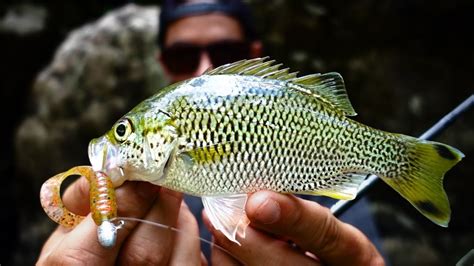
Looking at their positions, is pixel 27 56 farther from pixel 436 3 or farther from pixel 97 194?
pixel 97 194

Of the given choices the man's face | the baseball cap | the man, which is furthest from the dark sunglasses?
the man

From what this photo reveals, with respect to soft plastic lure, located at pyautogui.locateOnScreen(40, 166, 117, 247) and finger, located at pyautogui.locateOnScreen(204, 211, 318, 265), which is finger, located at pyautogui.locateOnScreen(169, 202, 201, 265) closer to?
finger, located at pyautogui.locateOnScreen(204, 211, 318, 265)

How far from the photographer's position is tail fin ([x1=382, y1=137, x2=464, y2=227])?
1059 mm

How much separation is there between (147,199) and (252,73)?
0.35 m

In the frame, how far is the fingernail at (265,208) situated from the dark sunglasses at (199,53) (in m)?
1.38

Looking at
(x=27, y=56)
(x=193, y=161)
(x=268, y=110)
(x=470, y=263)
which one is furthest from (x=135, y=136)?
(x=27, y=56)

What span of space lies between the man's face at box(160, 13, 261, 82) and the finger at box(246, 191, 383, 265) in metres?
1.30

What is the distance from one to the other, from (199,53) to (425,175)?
1.53m

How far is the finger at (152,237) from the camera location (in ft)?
3.73

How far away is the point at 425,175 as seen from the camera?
108 centimetres

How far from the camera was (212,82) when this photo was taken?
41.1 inches

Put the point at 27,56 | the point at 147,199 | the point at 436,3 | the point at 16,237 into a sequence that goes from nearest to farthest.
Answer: the point at 147,199 < the point at 436,3 < the point at 16,237 < the point at 27,56

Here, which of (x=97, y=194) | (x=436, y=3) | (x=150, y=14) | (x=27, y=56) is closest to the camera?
(x=97, y=194)

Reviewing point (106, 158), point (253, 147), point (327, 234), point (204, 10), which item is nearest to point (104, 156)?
point (106, 158)
